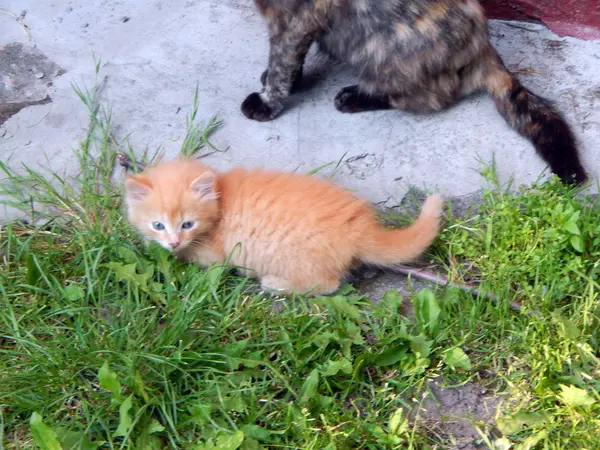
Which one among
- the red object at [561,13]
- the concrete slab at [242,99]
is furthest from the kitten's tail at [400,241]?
the red object at [561,13]

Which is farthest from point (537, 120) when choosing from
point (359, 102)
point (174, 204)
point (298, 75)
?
point (174, 204)

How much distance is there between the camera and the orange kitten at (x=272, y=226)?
271cm

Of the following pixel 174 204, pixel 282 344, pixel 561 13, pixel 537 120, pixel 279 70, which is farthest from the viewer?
pixel 561 13

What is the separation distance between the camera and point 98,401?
238 centimetres

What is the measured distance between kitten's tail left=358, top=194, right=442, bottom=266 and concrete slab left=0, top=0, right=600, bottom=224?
40 centimetres

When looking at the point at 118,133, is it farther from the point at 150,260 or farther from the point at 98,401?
the point at 98,401

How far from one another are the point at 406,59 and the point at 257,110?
754 mm

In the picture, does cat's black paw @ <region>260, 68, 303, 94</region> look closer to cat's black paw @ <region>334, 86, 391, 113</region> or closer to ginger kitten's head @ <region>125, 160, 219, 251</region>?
cat's black paw @ <region>334, 86, 391, 113</region>

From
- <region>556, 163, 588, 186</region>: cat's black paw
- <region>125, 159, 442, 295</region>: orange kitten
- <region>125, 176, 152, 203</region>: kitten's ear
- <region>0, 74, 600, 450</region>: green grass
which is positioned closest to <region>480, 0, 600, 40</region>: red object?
<region>556, 163, 588, 186</region>: cat's black paw

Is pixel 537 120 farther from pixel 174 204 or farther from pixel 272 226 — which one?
pixel 174 204

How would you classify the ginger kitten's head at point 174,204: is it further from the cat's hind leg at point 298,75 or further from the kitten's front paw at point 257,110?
the cat's hind leg at point 298,75

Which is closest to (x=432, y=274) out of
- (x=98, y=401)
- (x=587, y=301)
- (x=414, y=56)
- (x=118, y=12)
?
(x=587, y=301)

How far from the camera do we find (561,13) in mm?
3910

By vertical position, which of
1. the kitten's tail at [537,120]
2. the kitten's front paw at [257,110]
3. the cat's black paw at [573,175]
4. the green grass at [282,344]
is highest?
the kitten's tail at [537,120]
